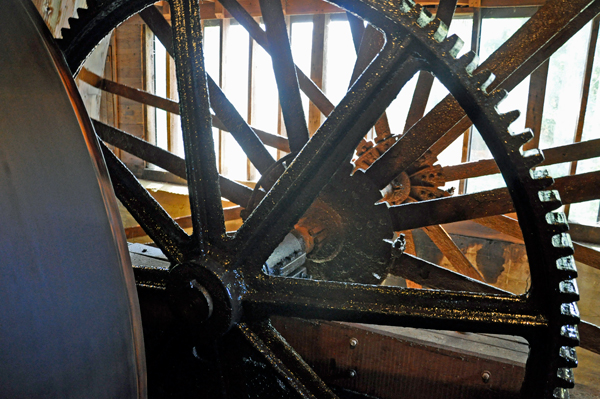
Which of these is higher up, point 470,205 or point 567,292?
point 470,205

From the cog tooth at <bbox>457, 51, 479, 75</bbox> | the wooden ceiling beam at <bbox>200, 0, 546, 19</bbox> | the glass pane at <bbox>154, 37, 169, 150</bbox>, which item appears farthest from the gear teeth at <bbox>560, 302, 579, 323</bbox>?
the glass pane at <bbox>154, 37, 169, 150</bbox>

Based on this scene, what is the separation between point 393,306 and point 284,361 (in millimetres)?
428

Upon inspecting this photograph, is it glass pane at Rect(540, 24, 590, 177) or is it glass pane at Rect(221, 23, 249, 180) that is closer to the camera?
glass pane at Rect(540, 24, 590, 177)

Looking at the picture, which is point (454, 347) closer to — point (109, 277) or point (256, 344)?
point (256, 344)

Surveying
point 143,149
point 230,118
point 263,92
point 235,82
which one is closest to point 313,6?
point 263,92

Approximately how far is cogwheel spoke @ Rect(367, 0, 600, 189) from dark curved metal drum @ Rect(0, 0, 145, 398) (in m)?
1.54

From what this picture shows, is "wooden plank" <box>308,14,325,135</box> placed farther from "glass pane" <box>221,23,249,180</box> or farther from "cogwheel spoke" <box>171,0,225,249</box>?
"cogwheel spoke" <box>171,0,225,249</box>

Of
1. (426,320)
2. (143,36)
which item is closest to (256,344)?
(426,320)

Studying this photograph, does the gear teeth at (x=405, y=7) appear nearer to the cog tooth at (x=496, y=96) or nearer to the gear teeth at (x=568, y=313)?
the cog tooth at (x=496, y=96)

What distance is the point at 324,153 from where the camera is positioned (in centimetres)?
136

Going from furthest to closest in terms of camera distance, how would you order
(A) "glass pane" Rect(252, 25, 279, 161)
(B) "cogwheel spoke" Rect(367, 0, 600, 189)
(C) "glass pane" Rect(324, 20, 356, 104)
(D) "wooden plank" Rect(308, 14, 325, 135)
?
(A) "glass pane" Rect(252, 25, 279, 161)
(C) "glass pane" Rect(324, 20, 356, 104)
(D) "wooden plank" Rect(308, 14, 325, 135)
(B) "cogwheel spoke" Rect(367, 0, 600, 189)

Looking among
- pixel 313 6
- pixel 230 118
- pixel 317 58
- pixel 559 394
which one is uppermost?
pixel 313 6

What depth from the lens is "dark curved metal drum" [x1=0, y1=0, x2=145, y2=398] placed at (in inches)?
30.0

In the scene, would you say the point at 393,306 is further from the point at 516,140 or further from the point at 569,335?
the point at 516,140
